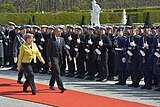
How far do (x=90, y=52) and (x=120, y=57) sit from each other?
1.35m

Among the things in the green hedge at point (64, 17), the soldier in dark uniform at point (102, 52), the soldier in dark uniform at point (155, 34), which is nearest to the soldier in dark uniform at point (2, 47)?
the soldier in dark uniform at point (102, 52)

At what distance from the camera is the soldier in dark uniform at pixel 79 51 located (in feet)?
50.4

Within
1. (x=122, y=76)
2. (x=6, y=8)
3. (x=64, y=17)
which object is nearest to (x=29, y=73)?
(x=122, y=76)

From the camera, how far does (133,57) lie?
1370cm

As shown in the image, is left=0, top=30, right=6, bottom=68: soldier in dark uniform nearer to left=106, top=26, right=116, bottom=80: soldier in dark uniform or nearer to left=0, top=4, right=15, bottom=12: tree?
left=106, top=26, right=116, bottom=80: soldier in dark uniform

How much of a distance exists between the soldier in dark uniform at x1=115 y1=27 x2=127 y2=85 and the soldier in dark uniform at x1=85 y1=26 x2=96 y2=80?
103 cm

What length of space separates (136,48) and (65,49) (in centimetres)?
255

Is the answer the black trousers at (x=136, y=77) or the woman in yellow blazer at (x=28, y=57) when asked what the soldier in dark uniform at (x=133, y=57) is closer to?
the black trousers at (x=136, y=77)

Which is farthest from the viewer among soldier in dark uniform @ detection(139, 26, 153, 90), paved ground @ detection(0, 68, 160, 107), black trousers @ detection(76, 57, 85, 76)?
black trousers @ detection(76, 57, 85, 76)

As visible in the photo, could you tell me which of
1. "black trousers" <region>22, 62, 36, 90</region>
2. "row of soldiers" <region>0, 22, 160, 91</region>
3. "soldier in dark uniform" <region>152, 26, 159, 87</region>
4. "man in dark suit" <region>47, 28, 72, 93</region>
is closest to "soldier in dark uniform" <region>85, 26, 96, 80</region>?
"row of soldiers" <region>0, 22, 160, 91</region>

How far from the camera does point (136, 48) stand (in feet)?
44.2

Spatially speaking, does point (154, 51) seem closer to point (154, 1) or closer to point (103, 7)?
point (103, 7)

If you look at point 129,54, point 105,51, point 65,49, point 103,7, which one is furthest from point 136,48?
point 103,7

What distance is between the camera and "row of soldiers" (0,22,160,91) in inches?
519
